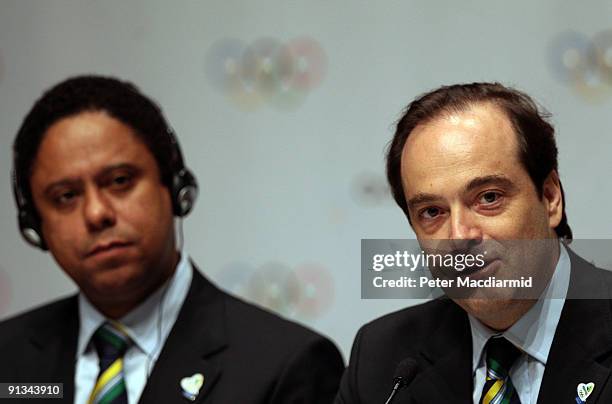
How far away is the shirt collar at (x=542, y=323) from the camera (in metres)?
1.59

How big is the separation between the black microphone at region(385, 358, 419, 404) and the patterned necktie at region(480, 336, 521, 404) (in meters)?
0.12

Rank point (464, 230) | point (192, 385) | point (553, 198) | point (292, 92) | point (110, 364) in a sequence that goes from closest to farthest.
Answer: point (464, 230) → point (553, 198) → point (192, 385) → point (110, 364) → point (292, 92)

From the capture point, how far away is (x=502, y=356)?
1600 mm

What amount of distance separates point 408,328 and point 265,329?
43 cm

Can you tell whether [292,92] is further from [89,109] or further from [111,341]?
[111,341]

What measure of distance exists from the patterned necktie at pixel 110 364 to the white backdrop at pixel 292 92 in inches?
22.6

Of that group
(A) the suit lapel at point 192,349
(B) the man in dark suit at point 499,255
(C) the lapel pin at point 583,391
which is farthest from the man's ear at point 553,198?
(A) the suit lapel at point 192,349

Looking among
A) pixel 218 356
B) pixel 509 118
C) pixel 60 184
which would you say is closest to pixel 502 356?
pixel 509 118

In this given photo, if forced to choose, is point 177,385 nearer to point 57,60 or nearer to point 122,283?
point 122,283

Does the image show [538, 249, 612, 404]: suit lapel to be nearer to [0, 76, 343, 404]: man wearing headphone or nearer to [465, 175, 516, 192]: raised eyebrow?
[465, 175, 516, 192]: raised eyebrow

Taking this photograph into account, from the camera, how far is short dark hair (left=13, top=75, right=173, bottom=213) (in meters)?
2.20

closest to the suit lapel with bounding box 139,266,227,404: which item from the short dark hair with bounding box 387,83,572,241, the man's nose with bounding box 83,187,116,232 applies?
the man's nose with bounding box 83,187,116,232

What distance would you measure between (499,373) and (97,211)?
89 cm

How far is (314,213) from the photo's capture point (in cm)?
269
